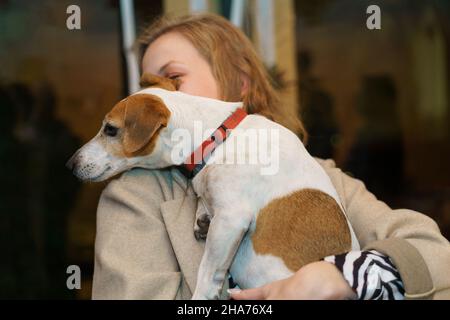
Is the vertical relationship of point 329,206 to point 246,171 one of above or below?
below

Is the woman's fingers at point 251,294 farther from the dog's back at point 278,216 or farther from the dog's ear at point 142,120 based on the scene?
the dog's ear at point 142,120

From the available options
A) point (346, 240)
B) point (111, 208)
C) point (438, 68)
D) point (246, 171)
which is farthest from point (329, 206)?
point (438, 68)

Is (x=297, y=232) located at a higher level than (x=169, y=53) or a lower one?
lower

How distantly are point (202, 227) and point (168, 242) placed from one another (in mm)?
107

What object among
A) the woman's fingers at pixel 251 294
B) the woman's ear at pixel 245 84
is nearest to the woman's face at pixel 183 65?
the woman's ear at pixel 245 84

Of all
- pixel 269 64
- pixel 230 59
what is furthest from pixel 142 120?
pixel 269 64

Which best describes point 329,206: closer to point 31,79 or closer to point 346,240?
point 346,240

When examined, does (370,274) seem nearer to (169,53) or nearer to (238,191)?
(238,191)

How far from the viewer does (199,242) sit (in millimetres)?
1674

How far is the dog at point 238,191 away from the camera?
1.54m

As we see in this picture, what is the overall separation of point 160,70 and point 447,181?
131 inches

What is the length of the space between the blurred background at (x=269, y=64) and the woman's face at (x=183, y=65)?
1730 mm

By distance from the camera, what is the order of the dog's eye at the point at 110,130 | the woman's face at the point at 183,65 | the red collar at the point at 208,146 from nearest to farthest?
the red collar at the point at 208,146 → the dog's eye at the point at 110,130 → the woman's face at the point at 183,65

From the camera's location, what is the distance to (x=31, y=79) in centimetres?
427
